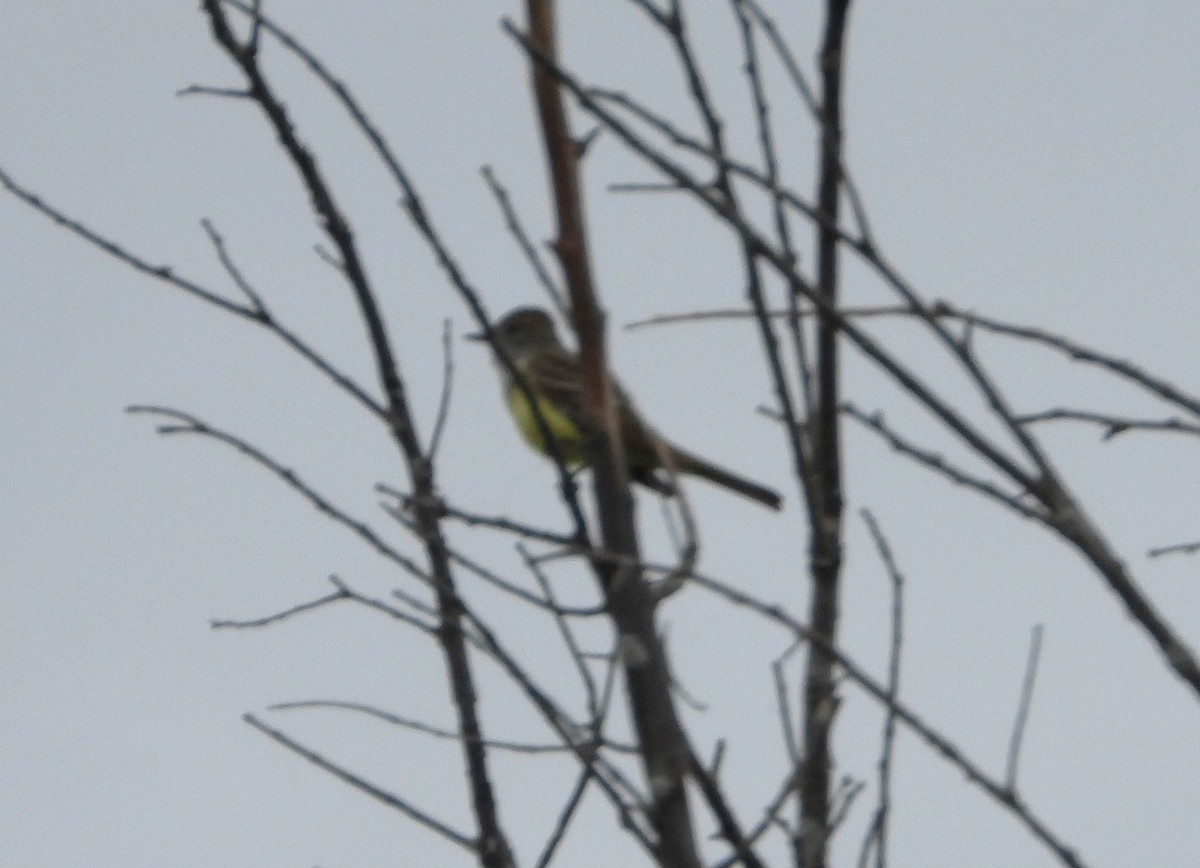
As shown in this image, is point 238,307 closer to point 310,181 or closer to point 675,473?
point 310,181

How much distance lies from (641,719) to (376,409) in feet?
3.58

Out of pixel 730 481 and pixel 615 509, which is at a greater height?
pixel 730 481

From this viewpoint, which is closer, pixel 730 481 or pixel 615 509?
pixel 615 509

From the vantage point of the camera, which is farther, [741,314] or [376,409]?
[376,409]

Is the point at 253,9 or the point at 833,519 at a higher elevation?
the point at 253,9

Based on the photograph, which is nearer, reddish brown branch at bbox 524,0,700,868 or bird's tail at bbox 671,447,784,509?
reddish brown branch at bbox 524,0,700,868

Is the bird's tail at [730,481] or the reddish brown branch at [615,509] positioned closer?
the reddish brown branch at [615,509]

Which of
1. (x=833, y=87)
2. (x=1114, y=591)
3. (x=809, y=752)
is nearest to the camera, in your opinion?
(x=1114, y=591)

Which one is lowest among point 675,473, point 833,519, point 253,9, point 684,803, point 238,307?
point 684,803

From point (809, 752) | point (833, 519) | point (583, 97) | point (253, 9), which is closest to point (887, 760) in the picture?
point (809, 752)

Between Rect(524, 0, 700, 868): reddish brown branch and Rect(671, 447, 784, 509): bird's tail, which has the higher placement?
Rect(671, 447, 784, 509): bird's tail

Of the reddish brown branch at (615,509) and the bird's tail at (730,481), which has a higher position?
the bird's tail at (730,481)

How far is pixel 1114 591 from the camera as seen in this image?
205 centimetres

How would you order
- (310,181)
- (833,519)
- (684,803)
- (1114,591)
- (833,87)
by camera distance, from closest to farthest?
1. (1114,591)
2. (684,803)
3. (833,87)
4. (833,519)
5. (310,181)
